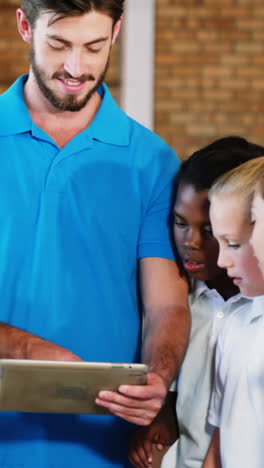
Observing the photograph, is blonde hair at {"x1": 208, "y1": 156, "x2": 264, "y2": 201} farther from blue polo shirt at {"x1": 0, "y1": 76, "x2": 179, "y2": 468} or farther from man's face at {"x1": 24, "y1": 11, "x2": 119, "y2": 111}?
man's face at {"x1": 24, "y1": 11, "x2": 119, "y2": 111}

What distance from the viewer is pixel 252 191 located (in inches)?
67.3

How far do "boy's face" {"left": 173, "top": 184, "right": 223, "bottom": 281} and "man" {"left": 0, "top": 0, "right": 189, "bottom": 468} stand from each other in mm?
52

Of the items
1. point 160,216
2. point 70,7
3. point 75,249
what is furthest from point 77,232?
point 70,7

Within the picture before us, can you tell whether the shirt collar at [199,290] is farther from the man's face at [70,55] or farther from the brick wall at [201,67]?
the brick wall at [201,67]

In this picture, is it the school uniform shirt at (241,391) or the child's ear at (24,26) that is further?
the child's ear at (24,26)

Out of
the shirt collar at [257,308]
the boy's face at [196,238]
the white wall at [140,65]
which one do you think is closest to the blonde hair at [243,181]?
the boy's face at [196,238]

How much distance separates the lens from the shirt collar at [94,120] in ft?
6.55

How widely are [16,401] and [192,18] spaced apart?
13.8 feet

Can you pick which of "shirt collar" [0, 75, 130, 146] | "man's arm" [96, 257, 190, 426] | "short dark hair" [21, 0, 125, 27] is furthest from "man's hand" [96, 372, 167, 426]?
"short dark hair" [21, 0, 125, 27]

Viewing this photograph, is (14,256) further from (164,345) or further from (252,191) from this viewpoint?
(252,191)

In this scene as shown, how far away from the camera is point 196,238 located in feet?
6.48

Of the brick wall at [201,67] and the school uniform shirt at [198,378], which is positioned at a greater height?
the brick wall at [201,67]

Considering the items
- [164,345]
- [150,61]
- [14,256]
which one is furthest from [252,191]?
[150,61]

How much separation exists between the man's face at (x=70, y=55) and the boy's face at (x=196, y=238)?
1.17ft
